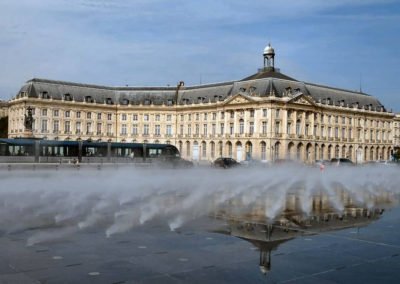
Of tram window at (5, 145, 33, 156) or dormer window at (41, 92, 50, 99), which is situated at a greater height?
dormer window at (41, 92, 50, 99)

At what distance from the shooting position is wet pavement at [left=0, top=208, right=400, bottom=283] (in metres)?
8.38

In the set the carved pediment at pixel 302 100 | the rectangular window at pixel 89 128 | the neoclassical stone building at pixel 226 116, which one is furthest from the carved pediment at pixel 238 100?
the rectangular window at pixel 89 128

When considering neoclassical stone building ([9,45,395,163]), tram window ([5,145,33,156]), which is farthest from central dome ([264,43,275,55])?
tram window ([5,145,33,156])

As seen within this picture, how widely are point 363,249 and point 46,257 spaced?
648 centimetres

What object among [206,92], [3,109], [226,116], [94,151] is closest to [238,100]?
[226,116]

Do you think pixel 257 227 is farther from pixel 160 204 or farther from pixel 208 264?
pixel 160 204

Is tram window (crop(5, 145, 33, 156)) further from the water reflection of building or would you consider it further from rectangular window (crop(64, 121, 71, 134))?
the water reflection of building

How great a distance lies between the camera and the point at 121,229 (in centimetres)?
1295

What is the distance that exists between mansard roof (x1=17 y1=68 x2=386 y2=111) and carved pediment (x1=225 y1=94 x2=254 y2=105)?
1164mm

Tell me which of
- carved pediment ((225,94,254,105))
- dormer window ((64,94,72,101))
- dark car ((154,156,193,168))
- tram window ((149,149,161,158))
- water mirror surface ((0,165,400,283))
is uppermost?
dormer window ((64,94,72,101))

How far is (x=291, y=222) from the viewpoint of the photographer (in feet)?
47.0

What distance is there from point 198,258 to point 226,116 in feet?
310

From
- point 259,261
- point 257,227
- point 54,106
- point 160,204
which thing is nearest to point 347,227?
point 257,227

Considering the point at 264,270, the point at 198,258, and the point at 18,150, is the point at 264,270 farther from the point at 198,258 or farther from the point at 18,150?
the point at 18,150
